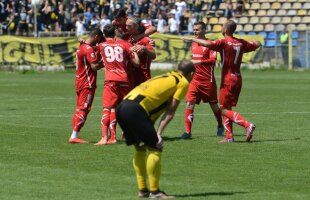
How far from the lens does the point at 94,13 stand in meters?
56.8

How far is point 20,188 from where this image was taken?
1295 centimetres

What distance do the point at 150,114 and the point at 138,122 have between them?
27cm

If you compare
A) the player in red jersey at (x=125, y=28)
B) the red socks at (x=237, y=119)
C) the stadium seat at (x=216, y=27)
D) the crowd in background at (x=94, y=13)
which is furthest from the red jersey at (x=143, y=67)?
the stadium seat at (x=216, y=27)

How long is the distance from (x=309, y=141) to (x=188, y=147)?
2493 millimetres

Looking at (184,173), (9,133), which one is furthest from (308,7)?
(184,173)

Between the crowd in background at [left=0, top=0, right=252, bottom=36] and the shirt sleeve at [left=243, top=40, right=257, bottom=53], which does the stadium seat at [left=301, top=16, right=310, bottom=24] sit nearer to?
the crowd in background at [left=0, top=0, right=252, bottom=36]

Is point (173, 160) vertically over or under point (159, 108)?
under

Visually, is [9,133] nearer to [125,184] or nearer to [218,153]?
[218,153]

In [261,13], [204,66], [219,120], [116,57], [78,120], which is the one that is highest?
[116,57]

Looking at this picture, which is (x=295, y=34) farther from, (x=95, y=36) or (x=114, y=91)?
(x=114, y=91)

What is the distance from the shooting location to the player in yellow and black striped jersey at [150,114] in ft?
39.0

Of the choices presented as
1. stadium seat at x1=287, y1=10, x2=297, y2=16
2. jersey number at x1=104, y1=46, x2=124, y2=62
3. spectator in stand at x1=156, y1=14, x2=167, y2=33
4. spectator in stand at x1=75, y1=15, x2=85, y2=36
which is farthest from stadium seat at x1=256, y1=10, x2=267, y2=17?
jersey number at x1=104, y1=46, x2=124, y2=62

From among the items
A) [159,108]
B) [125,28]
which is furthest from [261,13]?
[159,108]

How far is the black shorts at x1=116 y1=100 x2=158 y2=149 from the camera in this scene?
1188 centimetres
